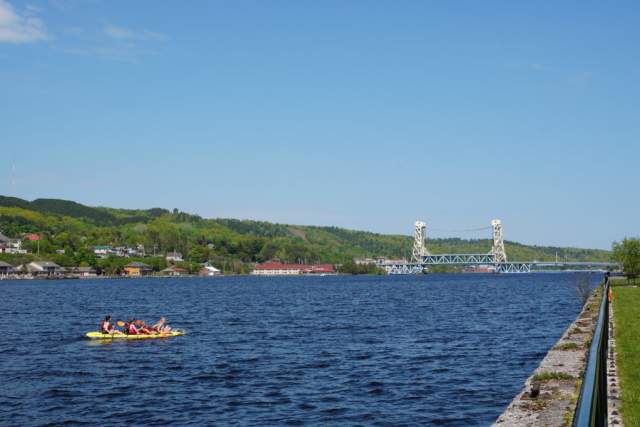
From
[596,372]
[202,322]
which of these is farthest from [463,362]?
[202,322]

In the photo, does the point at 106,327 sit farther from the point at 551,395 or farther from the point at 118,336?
the point at 551,395

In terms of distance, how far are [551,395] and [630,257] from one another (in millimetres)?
74696

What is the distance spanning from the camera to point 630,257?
82438 mm

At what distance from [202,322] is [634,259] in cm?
5141

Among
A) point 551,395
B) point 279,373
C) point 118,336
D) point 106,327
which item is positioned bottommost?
point 118,336

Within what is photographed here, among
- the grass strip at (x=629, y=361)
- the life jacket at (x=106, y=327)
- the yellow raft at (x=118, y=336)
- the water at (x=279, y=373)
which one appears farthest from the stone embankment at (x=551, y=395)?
the life jacket at (x=106, y=327)

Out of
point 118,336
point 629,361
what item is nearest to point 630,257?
point 118,336

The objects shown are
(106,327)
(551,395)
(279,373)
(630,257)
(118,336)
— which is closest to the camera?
(551,395)

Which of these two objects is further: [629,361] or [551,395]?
[629,361]

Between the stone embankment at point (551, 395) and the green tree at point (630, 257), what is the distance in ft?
221

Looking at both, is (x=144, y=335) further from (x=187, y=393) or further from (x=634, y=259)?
(x=634, y=259)

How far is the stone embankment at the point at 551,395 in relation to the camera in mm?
13016

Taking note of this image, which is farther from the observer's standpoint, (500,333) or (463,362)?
(500,333)

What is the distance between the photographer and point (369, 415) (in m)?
22.8
